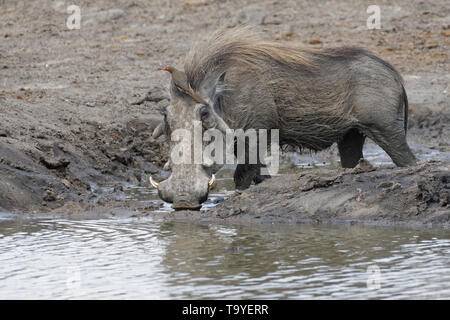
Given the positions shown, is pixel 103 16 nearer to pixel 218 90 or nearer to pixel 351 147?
pixel 351 147

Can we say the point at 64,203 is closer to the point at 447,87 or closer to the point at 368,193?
the point at 368,193

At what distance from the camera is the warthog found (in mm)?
6781

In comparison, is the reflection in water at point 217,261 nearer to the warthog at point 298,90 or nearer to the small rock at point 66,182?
the small rock at point 66,182

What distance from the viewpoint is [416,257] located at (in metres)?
4.68

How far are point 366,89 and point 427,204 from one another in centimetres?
157

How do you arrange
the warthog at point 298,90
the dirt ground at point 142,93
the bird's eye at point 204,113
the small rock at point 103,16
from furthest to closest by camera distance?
the small rock at point 103,16 < the warthog at point 298,90 < the bird's eye at point 204,113 < the dirt ground at point 142,93

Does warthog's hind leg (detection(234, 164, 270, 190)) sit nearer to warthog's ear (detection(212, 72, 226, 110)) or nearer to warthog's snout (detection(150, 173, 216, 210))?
warthog's ear (detection(212, 72, 226, 110))

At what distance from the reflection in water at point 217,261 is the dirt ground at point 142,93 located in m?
0.46

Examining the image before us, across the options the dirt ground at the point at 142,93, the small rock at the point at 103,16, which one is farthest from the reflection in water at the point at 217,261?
the small rock at the point at 103,16

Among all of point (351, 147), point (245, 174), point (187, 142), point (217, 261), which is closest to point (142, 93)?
point (351, 147)

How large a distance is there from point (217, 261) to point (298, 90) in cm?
263

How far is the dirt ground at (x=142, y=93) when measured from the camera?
6078mm
